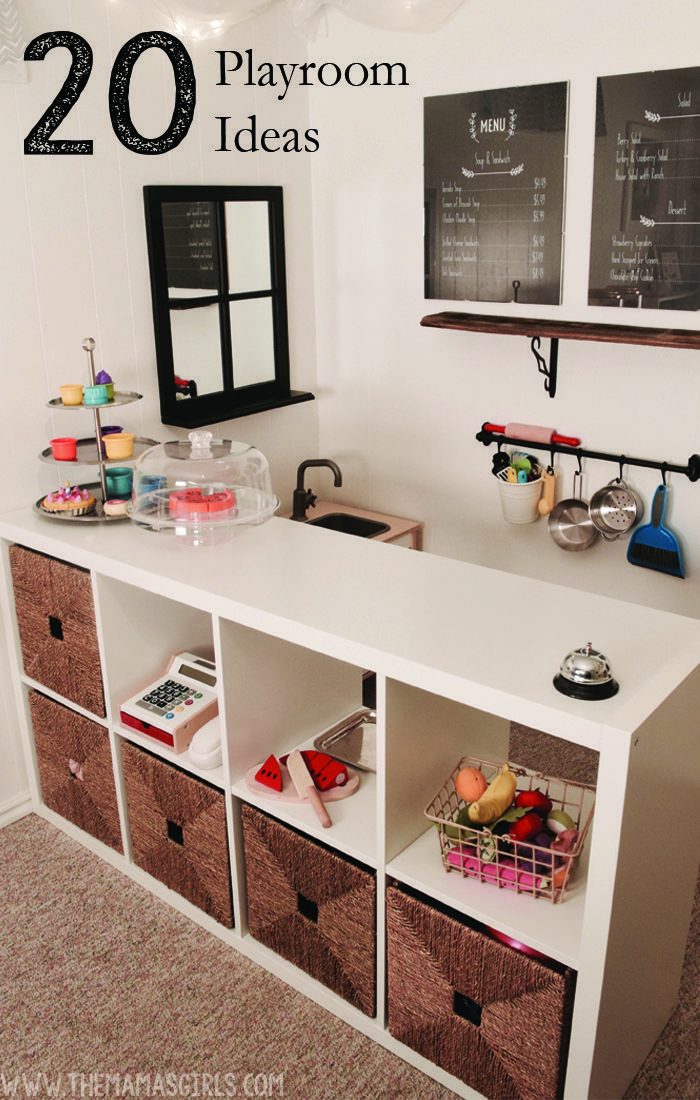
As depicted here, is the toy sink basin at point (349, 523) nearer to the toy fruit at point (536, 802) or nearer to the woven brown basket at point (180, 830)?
the woven brown basket at point (180, 830)

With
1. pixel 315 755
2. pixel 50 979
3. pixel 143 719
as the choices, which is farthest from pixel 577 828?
pixel 50 979

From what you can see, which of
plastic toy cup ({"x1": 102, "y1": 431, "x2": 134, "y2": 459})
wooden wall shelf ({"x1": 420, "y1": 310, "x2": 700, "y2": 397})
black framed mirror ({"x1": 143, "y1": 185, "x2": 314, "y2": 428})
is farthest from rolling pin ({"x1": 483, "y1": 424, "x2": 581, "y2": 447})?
plastic toy cup ({"x1": 102, "y1": 431, "x2": 134, "y2": 459})

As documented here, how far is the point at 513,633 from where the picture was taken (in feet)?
5.78

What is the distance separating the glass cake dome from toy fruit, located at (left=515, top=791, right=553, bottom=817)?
897mm

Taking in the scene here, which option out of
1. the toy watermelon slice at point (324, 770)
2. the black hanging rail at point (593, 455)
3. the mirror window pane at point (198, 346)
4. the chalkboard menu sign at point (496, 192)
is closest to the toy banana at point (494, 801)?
the toy watermelon slice at point (324, 770)

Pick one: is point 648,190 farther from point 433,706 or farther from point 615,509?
point 433,706

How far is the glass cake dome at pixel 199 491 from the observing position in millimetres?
2254

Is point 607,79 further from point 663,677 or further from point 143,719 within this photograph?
point 143,719

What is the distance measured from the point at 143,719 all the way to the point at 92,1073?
758 mm

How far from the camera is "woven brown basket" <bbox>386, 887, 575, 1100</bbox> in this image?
1656 mm

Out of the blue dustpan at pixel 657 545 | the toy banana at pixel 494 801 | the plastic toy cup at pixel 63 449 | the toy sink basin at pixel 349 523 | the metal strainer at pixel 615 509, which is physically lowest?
the toy banana at pixel 494 801

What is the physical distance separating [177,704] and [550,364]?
57.4 inches

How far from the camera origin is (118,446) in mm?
2461

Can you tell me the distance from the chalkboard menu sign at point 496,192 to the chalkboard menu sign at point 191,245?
26.4 inches
